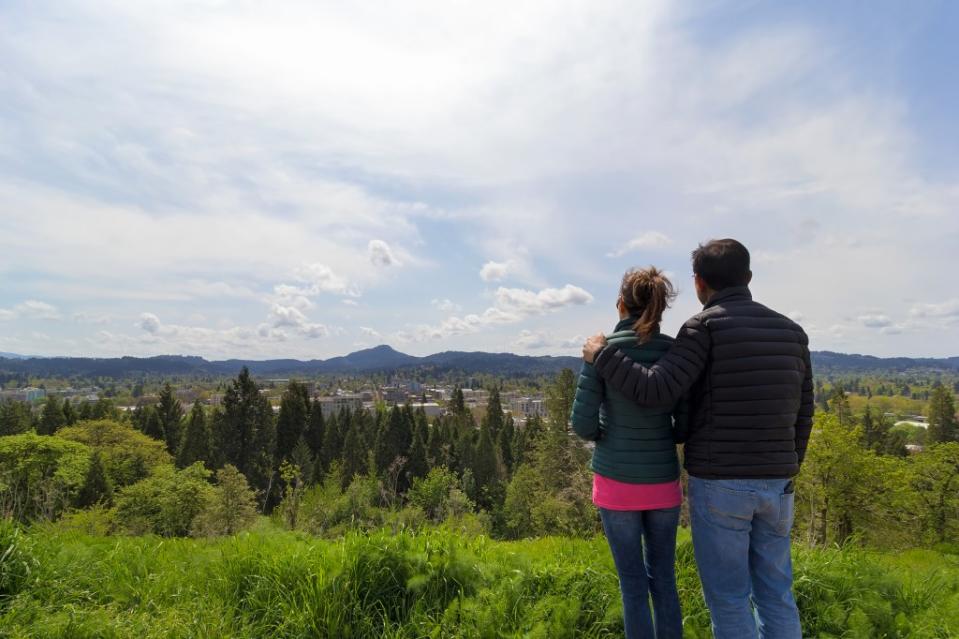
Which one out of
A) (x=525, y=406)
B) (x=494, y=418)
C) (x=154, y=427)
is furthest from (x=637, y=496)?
(x=525, y=406)

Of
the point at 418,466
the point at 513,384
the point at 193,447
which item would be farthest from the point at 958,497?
the point at 513,384

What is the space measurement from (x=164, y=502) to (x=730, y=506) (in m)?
23.5

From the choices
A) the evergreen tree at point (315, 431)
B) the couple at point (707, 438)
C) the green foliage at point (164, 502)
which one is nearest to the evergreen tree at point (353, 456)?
the evergreen tree at point (315, 431)

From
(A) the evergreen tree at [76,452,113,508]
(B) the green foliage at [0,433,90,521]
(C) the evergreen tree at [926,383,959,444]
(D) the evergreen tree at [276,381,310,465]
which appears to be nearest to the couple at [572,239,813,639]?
(B) the green foliage at [0,433,90,521]

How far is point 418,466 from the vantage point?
40719 millimetres

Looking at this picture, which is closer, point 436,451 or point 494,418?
point 436,451

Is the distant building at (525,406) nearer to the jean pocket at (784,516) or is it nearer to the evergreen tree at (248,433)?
the evergreen tree at (248,433)

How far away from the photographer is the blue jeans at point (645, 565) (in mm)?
2246

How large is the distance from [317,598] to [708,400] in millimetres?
2331

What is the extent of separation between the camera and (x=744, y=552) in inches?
81.7

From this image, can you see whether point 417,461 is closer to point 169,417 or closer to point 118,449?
point 118,449

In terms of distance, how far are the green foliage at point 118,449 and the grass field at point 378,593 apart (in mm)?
30349

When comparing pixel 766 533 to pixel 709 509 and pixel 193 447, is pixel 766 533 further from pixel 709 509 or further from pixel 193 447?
pixel 193 447

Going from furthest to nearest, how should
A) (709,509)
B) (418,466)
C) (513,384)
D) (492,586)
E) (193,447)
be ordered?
1. (513,384)
2. (418,466)
3. (193,447)
4. (492,586)
5. (709,509)
